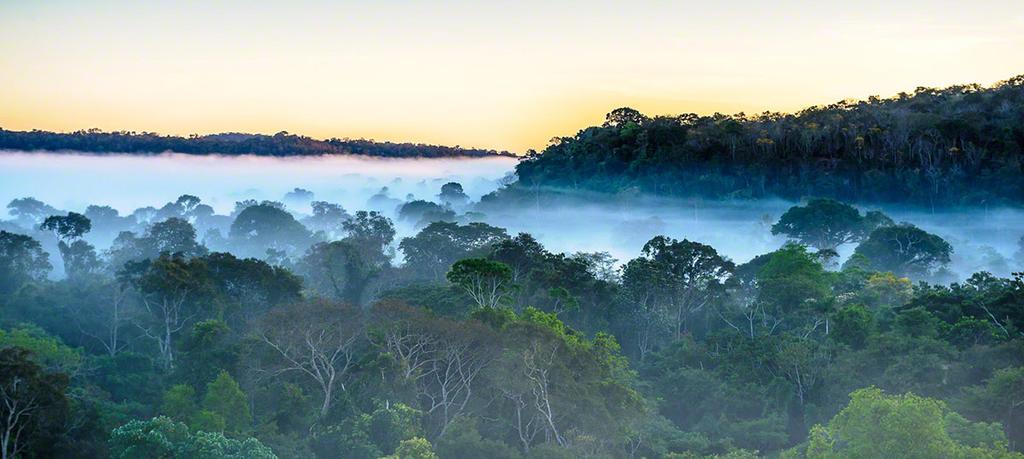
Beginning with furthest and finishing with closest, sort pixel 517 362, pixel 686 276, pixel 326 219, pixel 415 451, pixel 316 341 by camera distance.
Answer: pixel 326 219 < pixel 686 276 < pixel 316 341 < pixel 517 362 < pixel 415 451

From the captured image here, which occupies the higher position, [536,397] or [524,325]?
[524,325]

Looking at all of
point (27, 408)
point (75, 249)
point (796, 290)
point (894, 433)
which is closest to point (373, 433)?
point (27, 408)

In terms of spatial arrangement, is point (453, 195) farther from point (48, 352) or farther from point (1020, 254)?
point (48, 352)

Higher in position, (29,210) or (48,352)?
(48,352)

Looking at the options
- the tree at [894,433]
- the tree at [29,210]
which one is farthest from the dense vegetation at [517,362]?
the tree at [29,210]

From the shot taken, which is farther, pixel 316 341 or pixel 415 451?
pixel 316 341

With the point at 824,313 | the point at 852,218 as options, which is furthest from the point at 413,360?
the point at 852,218

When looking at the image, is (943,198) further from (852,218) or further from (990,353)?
(990,353)
